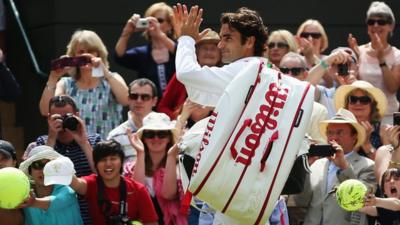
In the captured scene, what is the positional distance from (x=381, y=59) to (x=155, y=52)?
2.04 m

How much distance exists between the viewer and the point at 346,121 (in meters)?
9.18

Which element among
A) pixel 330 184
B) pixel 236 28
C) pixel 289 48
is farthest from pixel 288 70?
pixel 236 28

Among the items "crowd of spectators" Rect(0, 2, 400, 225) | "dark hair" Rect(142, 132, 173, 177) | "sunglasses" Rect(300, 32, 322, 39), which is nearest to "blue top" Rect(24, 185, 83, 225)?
"crowd of spectators" Rect(0, 2, 400, 225)

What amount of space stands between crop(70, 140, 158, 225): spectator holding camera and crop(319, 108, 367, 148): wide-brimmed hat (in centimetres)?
148

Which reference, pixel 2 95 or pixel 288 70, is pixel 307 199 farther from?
pixel 2 95

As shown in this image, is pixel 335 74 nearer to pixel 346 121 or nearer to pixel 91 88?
pixel 346 121

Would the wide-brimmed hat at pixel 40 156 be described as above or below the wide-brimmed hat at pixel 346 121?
below

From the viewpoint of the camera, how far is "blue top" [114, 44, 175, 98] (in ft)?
36.3

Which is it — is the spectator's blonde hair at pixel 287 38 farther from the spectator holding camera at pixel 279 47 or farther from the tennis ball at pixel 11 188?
the tennis ball at pixel 11 188

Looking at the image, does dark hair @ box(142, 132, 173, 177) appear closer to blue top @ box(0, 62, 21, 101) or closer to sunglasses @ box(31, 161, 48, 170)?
sunglasses @ box(31, 161, 48, 170)

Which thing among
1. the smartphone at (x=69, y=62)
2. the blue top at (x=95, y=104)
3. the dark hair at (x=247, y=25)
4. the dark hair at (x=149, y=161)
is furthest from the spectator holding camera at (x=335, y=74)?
the dark hair at (x=247, y=25)

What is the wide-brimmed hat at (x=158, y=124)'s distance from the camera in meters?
9.38

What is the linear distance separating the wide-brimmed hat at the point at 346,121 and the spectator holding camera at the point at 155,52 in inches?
84.9

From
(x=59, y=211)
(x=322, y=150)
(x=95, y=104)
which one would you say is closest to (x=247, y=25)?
(x=322, y=150)
